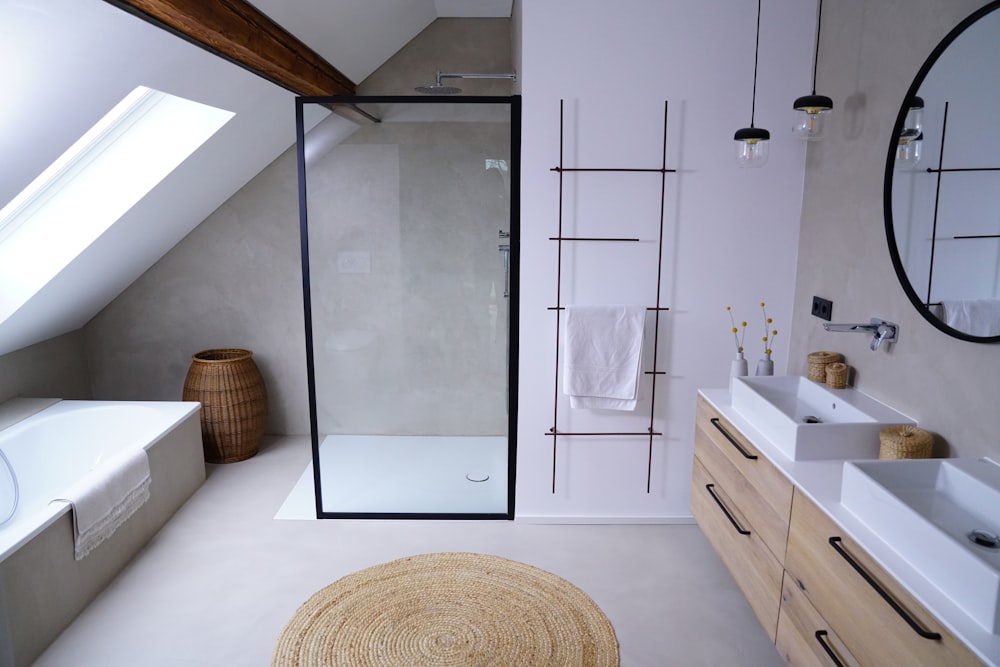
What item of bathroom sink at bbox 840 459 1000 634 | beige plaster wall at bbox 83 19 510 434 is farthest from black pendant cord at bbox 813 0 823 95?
beige plaster wall at bbox 83 19 510 434

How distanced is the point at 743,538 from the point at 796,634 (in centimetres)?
41

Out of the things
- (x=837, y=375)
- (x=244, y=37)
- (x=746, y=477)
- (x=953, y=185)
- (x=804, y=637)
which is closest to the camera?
(x=804, y=637)

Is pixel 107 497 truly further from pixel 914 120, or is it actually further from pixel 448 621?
pixel 914 120

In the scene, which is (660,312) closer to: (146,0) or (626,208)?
(626,208)

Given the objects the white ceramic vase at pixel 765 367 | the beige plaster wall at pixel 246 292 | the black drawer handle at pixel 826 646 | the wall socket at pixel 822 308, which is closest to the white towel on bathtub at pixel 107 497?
the beige plaster wall at pixel 246 292

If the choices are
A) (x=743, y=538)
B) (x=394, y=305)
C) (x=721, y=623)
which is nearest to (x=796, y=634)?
(x=743, y=538)

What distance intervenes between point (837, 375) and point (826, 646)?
1.06 meters

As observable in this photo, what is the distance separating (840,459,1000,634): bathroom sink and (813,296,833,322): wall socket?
93 cm

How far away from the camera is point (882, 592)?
1496mm

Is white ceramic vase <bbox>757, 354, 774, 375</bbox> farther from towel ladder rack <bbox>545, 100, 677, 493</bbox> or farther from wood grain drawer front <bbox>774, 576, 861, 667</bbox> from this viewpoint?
wood grain drawer front <bbox>774, 576, 861, 667</bbox>

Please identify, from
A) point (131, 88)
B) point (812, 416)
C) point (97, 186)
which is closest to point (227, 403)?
point (97, 186)

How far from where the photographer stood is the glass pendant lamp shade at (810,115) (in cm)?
228

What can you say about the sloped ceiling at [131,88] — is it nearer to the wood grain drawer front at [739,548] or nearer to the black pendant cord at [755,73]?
the black pendant cord at [755,73]

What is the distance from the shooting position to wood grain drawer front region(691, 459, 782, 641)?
2064mm
